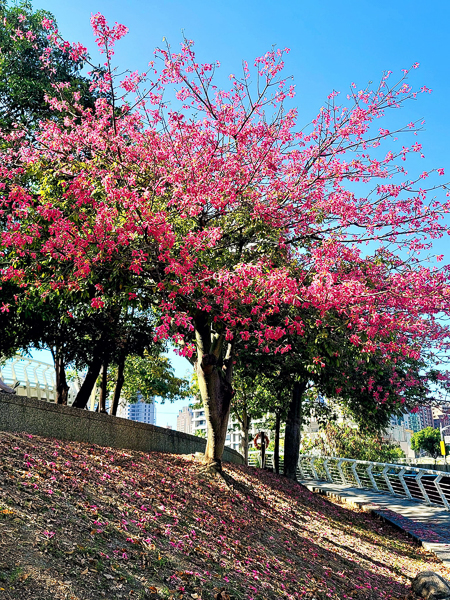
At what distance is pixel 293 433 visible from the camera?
66.6 ft

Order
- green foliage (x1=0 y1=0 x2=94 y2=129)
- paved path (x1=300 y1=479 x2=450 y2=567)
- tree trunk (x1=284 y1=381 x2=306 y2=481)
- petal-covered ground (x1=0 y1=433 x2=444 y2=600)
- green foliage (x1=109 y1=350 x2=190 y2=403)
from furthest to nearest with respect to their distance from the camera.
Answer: green foliage (x1=109 y1=350 x2=190 y2=403) < tree trunk (x1=284 y1=381 x2=306 y2=481) < green foliage (x1=0 y1=0 x2=94 y2=129) < paved path (x1=300 y1=479 x2=450 y2=567) < petal-covered ground (x1=0 y1=433 x2=444 y2=600)

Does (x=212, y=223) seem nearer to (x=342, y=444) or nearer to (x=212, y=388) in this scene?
(x=212, y=388)

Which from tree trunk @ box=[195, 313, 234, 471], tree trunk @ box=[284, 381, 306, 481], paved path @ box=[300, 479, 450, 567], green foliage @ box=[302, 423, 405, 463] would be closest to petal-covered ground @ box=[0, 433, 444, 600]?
paved path @ box=[300, 479, 450, 567]

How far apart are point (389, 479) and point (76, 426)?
1843 centimetres

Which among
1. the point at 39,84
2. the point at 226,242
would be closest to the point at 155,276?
the point at 226,242

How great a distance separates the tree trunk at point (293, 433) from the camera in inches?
782

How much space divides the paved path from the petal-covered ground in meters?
0.54

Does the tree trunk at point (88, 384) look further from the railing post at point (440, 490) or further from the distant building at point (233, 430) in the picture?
the railing post at point (440, 490)

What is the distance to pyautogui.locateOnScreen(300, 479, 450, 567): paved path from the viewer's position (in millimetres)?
12680

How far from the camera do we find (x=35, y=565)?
4.17 metres

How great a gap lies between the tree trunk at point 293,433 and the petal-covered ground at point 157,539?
7731mm

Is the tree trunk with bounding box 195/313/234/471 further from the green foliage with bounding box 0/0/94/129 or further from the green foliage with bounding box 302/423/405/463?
the green foliage with bounding box 302/423/405/463

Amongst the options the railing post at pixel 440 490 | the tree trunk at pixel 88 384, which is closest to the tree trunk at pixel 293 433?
the railing post at pixel 440 490

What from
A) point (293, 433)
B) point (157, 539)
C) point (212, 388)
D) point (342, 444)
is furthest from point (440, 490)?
point (342, 444)
